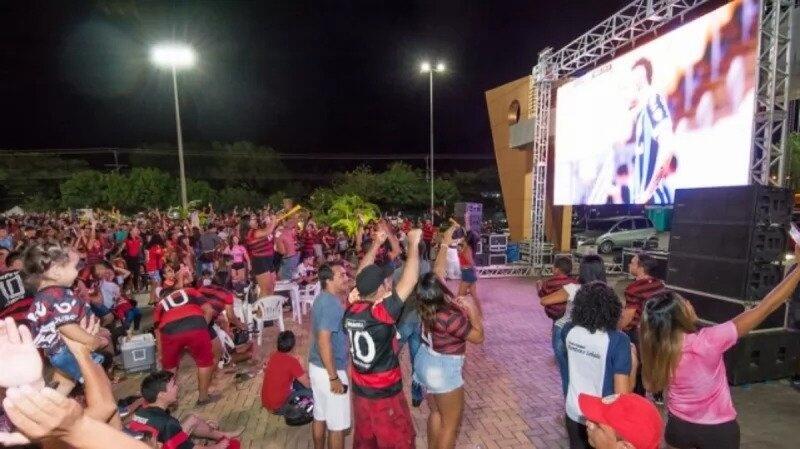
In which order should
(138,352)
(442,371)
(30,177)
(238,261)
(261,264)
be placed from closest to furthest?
(442,371)
(138,352)
(261,264)
(238,261)
(30,177)

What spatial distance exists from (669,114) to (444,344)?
24.2 ft

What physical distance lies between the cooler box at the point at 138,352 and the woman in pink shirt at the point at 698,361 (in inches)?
238

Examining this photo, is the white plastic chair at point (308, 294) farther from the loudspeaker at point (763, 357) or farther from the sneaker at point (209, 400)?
the loudspeaker at point (763, 357)

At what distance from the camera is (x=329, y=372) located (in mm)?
3334

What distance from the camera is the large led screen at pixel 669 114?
6660mm

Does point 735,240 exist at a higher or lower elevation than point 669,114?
lower

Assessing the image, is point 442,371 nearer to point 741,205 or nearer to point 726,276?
point 726,276

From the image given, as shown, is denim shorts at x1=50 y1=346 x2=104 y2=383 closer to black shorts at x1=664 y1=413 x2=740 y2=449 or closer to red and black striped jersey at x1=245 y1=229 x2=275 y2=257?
black shorts at x1=664 y1=413 x2=740 y2=449

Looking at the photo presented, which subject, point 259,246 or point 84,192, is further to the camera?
point 84,192

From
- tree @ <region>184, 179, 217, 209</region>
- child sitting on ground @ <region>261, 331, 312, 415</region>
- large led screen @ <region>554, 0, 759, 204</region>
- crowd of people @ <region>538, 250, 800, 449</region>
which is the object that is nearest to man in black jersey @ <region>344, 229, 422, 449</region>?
crowd of people @ <region>538, 250, 800, 449</region>

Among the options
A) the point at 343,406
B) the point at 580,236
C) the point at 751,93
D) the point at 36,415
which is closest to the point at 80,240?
the point at 343,406

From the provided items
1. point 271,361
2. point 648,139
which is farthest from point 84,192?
point 648,139

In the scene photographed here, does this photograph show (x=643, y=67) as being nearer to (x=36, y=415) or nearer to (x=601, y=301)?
(x=601, y=301)

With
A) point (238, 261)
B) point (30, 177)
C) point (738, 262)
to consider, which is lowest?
point (238, 261)
